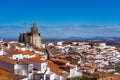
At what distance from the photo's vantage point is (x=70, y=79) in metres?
36.5

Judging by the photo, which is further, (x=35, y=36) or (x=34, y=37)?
(x=35, y=36)

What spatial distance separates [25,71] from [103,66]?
30.9m

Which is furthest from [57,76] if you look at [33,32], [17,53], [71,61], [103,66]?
[33,32]

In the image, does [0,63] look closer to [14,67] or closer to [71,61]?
[14,67]

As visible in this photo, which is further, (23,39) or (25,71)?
(23,39)

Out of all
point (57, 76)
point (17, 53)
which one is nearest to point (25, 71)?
point (57, 76)

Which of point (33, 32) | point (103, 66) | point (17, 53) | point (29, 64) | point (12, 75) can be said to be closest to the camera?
point (12, 75)

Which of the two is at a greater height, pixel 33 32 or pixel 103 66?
pixel 33 32

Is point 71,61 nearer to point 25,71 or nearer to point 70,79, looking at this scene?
point 70,79

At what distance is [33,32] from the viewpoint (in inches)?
3024

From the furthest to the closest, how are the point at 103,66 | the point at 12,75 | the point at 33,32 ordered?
the point at 33,32, the point at 103,66, the point at 12,75

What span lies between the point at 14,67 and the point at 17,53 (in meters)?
8.13

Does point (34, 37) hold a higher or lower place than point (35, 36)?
lower

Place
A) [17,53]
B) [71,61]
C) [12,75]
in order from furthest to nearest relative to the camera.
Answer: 1. [71,61]
2. [17,53]
3. [12,75]
